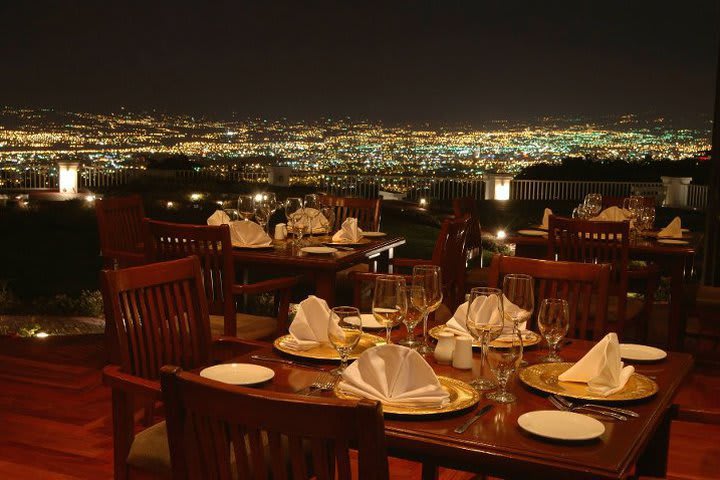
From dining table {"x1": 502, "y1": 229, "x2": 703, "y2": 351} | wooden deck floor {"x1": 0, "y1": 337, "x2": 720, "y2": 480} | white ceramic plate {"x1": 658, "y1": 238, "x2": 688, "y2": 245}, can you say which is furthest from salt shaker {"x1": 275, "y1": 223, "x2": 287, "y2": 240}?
white ceramic plate {"x1": 658, "y1": 238, "x2": 688, "y2": 245}

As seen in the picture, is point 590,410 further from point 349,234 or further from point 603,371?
point 349,234

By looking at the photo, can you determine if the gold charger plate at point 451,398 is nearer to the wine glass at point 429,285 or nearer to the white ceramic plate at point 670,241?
the wine glass at point 429,285

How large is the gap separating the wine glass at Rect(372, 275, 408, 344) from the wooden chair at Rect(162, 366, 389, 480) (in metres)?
0.67

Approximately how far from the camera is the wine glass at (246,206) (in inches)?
181

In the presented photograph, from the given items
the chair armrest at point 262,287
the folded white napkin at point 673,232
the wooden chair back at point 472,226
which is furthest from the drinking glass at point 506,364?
the wooden chair back at point 472,226

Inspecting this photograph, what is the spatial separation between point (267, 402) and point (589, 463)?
628 millimetres

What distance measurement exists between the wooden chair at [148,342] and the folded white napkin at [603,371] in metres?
1.01

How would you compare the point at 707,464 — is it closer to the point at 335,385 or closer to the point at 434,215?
the point at 335,385

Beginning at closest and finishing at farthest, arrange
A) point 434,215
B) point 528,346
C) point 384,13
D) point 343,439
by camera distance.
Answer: point 343,439 → point 528,346 → point 434,215 → point 384,13

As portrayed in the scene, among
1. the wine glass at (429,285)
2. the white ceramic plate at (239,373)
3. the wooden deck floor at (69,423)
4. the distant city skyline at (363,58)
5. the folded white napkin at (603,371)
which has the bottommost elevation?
the wooden deck floor at (69,423)

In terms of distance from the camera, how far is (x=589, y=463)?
1489 mm

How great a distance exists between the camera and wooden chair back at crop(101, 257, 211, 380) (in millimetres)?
2408

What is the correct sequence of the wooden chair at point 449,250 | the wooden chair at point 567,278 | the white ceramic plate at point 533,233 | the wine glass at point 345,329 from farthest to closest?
the white ceramic plate at point 533,233 < the wooden chair at point 449,250 < the wooden chair at point 567,278 < the wine glass at point 345,329

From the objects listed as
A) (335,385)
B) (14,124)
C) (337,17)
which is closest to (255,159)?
(337,17)
